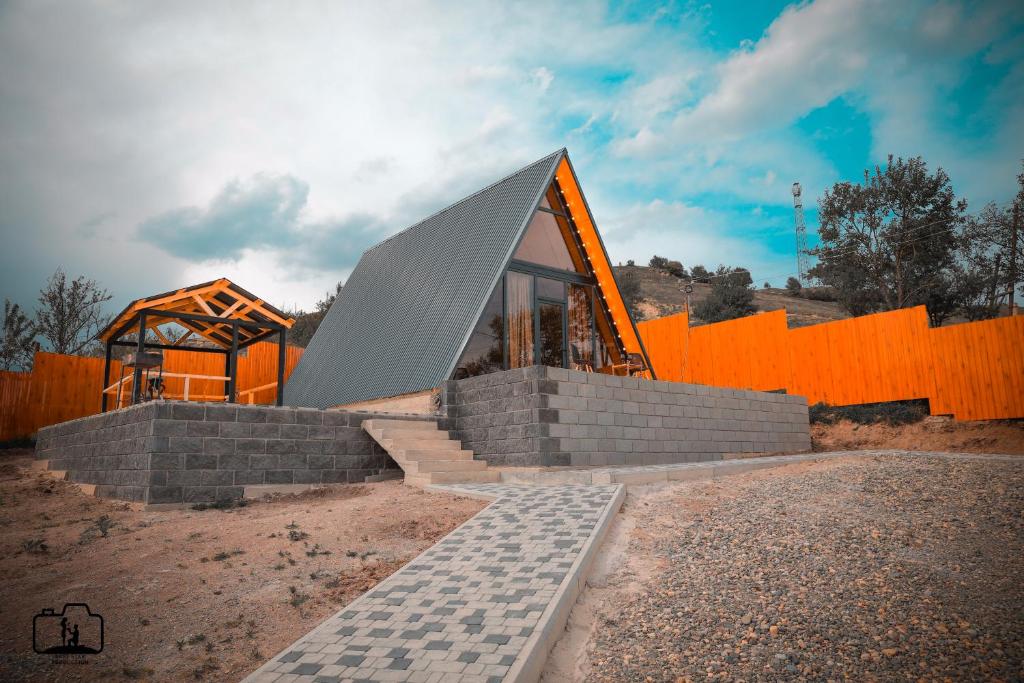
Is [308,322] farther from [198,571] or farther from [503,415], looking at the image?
[198,571]

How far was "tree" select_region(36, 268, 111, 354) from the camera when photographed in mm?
21078

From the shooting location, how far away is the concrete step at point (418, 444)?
874 cm

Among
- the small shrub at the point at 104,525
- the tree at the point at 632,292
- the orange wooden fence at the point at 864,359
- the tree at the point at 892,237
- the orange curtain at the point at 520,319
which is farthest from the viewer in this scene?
the tree at the point at 632,292

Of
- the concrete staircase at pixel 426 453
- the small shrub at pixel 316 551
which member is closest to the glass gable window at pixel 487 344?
the concrete staircase at pixel 426 453

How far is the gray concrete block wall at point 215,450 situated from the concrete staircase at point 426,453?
402mm

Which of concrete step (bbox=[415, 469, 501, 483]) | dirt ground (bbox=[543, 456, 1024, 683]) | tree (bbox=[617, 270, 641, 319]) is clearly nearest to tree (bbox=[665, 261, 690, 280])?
tree (bbox=[617, 270, 641, 319])

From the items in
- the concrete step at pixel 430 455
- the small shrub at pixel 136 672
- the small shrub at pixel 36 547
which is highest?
the concrete step at pixel 430 455

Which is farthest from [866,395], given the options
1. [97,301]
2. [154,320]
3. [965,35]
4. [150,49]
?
[97,301]

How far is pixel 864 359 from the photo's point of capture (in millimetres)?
14156

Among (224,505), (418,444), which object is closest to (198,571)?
(224,505)

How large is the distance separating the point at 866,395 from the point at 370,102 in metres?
14.0

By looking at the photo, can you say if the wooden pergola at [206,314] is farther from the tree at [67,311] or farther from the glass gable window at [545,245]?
the tree at [67,311]

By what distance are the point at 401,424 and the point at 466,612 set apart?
6.08 metres

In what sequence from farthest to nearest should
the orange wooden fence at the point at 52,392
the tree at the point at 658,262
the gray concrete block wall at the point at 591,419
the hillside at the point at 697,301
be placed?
the tree at the point at 658,262 < the hillside at the point at 697,301 < the orange wooden fence at the point at 52,392 < the gray concrete block wall at the point at 591,419
